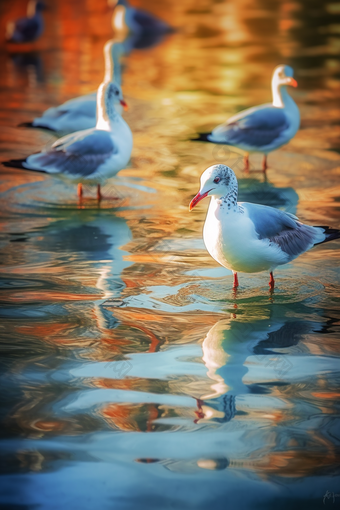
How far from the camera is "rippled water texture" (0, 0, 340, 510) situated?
4.17 meters

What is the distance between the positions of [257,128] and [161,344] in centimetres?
481

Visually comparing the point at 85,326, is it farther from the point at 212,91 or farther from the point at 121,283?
the point at 212,91

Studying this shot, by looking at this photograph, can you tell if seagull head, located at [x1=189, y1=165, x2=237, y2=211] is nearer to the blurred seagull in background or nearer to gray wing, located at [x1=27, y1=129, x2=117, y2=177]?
gray wing, located at [x1=27, y1=129, x2=117, y2=177]

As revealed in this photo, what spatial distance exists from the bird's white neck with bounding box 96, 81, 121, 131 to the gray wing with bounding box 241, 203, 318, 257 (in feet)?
10.2

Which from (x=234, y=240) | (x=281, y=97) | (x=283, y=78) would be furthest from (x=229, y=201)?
(x=283, y=78)

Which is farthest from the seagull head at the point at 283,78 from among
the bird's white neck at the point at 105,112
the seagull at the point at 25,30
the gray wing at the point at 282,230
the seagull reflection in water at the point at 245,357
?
the seagull at the point at 25,30

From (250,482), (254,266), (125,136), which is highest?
(125,136)

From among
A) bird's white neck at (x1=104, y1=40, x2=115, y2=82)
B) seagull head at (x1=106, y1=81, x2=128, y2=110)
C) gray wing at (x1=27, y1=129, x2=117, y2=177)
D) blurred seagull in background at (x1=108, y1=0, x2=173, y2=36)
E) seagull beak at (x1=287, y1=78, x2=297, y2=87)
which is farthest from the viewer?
blurred seagull in background at (x1=108, y1=0, x2=173, y2=36)

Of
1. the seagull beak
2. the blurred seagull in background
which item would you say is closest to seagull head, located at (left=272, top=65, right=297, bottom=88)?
the seagull beak

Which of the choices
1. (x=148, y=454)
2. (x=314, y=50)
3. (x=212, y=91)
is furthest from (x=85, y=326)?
(x=314, y=50)

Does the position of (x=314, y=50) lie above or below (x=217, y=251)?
above

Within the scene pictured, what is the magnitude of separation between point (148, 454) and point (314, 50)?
15.9m

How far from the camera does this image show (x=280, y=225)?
247 inches

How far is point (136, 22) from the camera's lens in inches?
876
